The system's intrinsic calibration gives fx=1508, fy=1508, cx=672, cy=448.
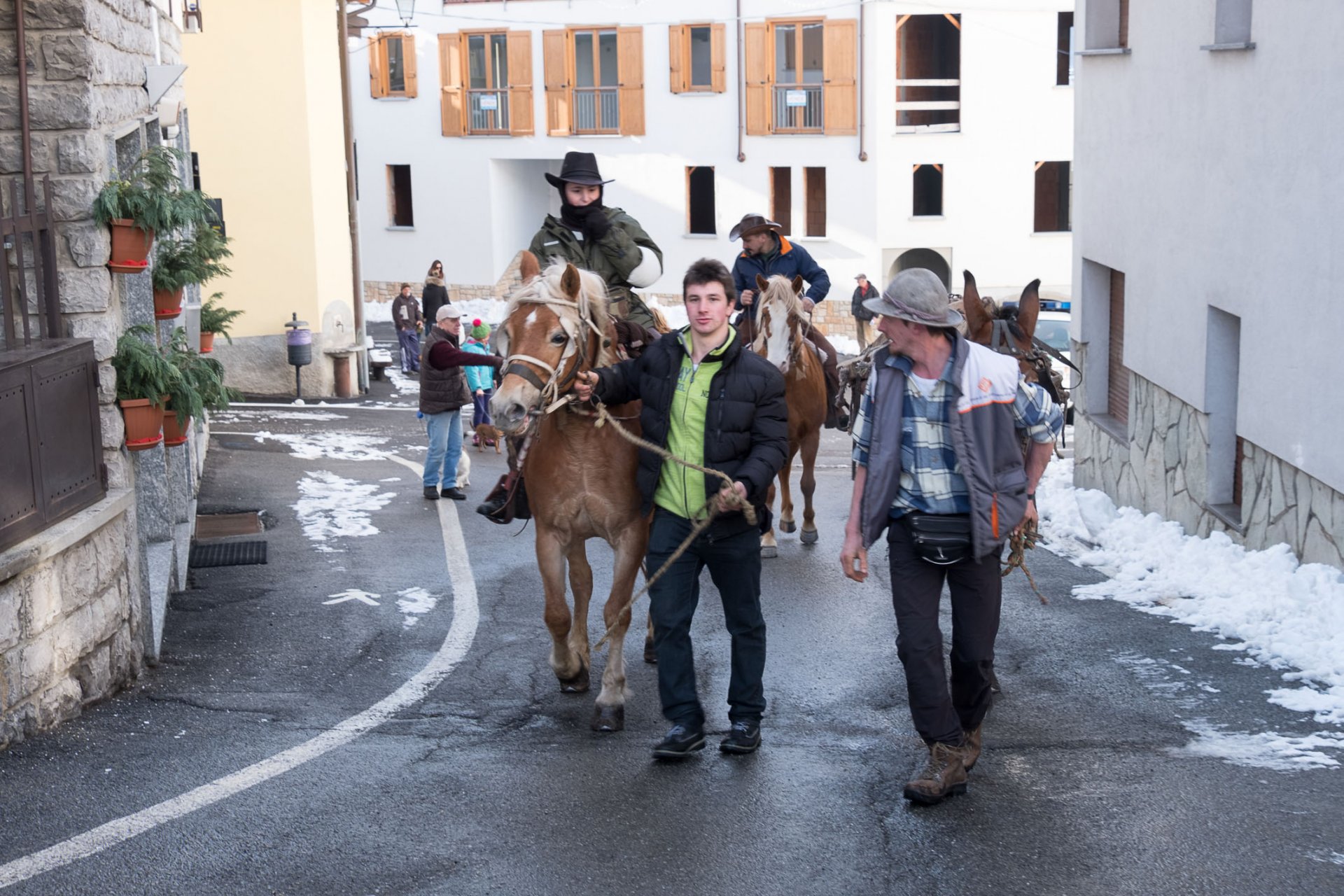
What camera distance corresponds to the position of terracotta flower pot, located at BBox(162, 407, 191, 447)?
8891 millimetres

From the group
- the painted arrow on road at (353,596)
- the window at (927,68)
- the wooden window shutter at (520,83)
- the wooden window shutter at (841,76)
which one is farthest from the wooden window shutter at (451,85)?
the painted arrow on road at (353,596)

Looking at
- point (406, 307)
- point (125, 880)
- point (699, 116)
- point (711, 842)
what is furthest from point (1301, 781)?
point (699, 116)

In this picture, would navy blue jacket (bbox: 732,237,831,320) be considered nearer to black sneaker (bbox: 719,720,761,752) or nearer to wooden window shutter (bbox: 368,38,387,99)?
black sneaker (bbox: 719,720,761,752)

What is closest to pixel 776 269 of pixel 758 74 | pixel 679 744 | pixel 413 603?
pixel 413 603

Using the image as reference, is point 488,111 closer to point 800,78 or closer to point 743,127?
point 743,127

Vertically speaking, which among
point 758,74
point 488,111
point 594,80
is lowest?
point 488,111

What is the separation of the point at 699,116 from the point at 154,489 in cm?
3060

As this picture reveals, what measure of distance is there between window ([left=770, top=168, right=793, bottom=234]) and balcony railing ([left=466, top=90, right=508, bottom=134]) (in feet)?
25.3

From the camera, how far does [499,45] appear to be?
134 feet

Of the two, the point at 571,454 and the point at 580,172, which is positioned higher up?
the point at 580,172

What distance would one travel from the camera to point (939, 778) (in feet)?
19.8

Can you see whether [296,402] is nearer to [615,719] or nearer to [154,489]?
[154,489]

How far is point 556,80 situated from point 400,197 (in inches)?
242

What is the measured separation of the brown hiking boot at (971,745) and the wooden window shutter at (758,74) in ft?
108
